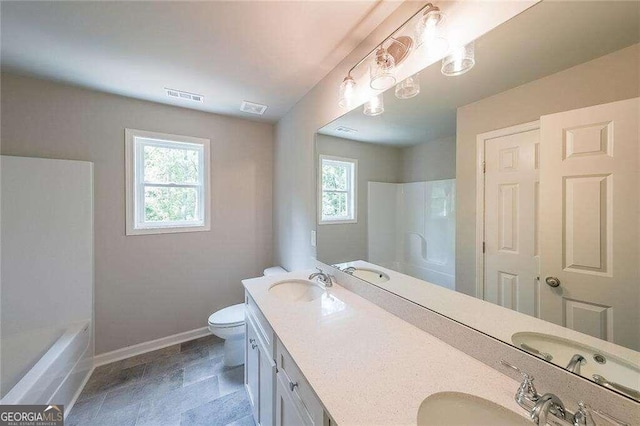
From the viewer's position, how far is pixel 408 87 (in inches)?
45.5

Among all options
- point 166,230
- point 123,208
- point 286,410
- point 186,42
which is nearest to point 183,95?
point 186,42

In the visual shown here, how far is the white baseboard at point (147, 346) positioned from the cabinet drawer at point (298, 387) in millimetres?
1896

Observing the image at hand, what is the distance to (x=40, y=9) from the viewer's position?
3.90ft

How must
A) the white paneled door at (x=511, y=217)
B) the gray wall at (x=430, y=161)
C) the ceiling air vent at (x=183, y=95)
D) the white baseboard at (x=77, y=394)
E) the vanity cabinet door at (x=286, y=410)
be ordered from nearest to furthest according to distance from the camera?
the white paneled door at (x=511, y=217) → the vanity cabinet door at (x=286, y=410) → the gray wall at (x=430, y=161) → the white baseboard at (x=77, y=394) → the ceiling air vent at (x=183, y=95)

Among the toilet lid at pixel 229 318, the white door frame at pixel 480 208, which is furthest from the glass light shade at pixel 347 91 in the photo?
the toilet lid at pixel 229 318

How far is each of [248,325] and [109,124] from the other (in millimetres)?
2190

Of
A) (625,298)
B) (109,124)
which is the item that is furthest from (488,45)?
(109,124)

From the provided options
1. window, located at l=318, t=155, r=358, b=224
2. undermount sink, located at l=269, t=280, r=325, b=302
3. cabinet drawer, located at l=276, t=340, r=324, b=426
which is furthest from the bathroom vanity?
window, located at l=318, t=155, r=358, b=224

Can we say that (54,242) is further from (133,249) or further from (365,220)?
(365,220)

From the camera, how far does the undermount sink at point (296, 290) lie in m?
1.62

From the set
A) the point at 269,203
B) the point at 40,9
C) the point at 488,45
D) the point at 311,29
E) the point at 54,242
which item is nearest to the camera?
the point at 488,45

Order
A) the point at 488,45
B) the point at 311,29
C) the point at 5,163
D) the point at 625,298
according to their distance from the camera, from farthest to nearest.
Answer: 1. the point at 5,163
2. the point at 311,29
3. the point at 488,45
4. the point at 625,298

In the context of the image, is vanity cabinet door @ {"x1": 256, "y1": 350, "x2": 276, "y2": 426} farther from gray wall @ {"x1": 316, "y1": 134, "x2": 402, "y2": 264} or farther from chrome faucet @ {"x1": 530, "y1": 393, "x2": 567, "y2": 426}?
chrome faucet @ {"x1": 530, "y1": 393, "x2": 567, "y2": 426}

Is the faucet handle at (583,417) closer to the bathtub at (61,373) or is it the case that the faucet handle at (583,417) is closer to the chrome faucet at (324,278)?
the chrome faucet at (324,278)
